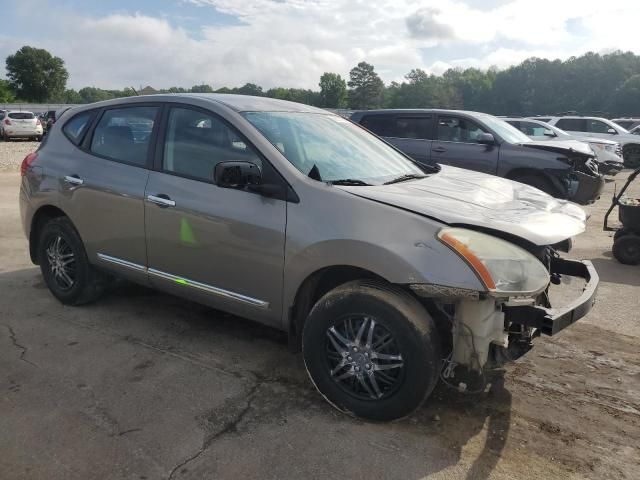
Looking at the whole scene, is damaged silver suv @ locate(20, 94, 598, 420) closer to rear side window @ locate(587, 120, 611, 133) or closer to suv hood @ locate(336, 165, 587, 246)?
suv hood @ locate(336, 165, 587, 246)

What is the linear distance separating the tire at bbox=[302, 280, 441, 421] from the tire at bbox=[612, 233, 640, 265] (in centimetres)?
459

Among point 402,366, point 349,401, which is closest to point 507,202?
point 402,366

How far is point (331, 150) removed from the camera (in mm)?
3633

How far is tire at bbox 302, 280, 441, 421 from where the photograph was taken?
2.70m

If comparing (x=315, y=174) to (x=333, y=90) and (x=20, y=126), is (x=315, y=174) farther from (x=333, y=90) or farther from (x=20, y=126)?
(x=333, y=90)

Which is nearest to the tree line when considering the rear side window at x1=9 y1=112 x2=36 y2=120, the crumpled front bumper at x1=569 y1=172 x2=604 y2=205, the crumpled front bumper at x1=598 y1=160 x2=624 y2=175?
the rear side window at x1=9 y1=112 x2=36 y2=120

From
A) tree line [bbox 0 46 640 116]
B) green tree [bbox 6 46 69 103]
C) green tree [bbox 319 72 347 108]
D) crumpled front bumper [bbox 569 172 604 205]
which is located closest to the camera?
crumpled front bumper [bbox 569 172 604 205]

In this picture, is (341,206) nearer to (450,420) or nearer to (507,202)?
(507,202)

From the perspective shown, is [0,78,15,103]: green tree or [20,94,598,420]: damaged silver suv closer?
[20,94,598,420]: damaged silver suv

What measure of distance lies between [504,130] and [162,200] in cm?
744

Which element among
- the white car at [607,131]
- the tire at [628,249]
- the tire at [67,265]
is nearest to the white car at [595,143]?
the white car at [607,131]

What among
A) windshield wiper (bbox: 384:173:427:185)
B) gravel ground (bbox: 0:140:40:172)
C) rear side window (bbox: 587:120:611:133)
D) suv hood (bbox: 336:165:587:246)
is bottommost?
gravel ground (bbox: 0:140:40:172)

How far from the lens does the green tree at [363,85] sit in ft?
357

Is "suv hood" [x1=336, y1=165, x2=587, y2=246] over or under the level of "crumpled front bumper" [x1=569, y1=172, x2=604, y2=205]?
over
